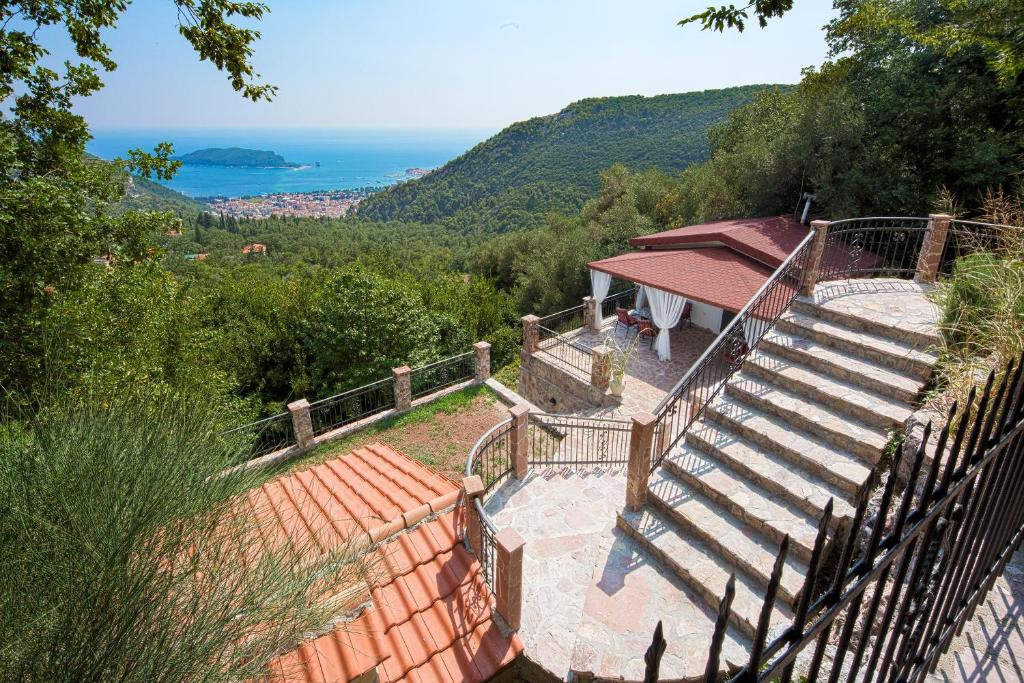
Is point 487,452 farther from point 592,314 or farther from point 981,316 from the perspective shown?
A: point 592,314

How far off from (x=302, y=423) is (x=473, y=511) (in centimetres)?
587

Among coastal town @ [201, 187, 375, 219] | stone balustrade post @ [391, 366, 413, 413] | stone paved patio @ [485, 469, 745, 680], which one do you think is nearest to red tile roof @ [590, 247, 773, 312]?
stone paved patio @ [485, 469, 745, 680]

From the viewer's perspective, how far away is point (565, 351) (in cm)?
1355

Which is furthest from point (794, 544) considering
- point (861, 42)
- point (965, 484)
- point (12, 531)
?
point (861, 42)

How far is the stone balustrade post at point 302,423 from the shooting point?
10086mm

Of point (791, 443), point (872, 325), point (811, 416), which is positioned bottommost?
point (791, 443)

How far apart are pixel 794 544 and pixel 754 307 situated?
3528 millimetres

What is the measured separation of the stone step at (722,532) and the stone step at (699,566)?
0.10m

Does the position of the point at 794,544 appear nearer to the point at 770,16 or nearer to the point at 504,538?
the point at 504,538

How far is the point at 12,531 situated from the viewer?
2.50 meters

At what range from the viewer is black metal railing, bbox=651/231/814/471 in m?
6.75

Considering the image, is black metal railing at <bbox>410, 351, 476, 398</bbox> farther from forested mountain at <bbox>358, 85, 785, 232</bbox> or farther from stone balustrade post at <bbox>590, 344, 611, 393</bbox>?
forested mountain at <bbox>358, 85, 785, 232</bbox>

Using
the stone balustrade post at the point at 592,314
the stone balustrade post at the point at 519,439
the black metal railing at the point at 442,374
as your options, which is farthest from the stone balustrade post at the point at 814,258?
the black metal railing at the point at 442,374

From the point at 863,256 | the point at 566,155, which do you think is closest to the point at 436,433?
the point at 863,256
